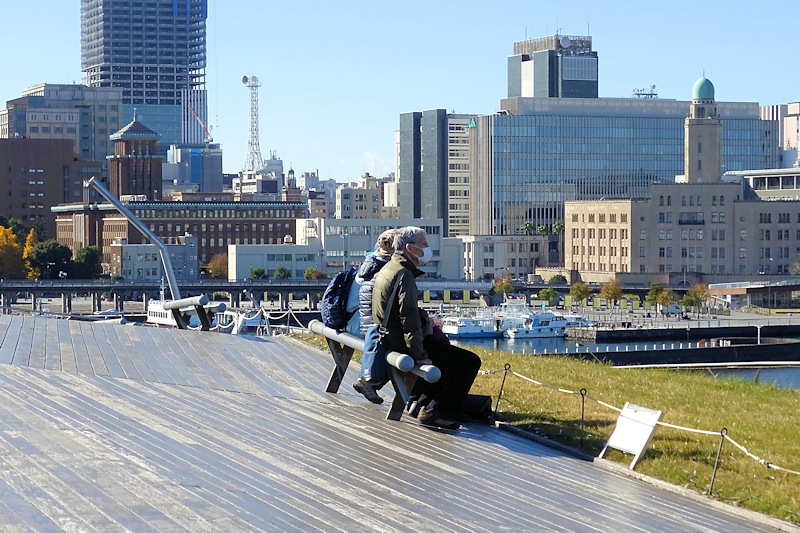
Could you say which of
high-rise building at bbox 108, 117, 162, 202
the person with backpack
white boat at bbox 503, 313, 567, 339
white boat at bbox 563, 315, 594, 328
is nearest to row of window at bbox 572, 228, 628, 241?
white boat at bbox 563, 315, 594, 328

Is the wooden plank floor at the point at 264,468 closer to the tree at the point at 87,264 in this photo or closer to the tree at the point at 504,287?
the tree at the point at 504,287

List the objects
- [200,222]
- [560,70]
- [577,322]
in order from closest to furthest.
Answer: [577,322] → [200,222] → [560,70]

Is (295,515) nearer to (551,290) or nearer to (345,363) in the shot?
(345,363)

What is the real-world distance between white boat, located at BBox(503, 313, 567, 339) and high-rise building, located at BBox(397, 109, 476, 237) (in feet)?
234

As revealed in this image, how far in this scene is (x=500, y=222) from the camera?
489 ft

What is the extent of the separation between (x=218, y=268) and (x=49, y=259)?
1815 centimetres

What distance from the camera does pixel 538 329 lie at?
91.9m

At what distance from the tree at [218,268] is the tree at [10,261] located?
19489 millimetres

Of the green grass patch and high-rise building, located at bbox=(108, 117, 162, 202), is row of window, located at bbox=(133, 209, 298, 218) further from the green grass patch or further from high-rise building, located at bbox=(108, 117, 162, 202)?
the green grass patch

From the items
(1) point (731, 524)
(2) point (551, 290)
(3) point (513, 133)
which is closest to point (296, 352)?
(1) point (731, 524)

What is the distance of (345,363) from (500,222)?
136 metres

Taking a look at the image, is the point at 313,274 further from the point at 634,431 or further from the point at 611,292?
the point at 634,431

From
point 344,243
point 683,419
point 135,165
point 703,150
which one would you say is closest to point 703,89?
point 703,150

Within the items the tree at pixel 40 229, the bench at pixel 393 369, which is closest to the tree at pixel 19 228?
the tree at pixel 40 229
